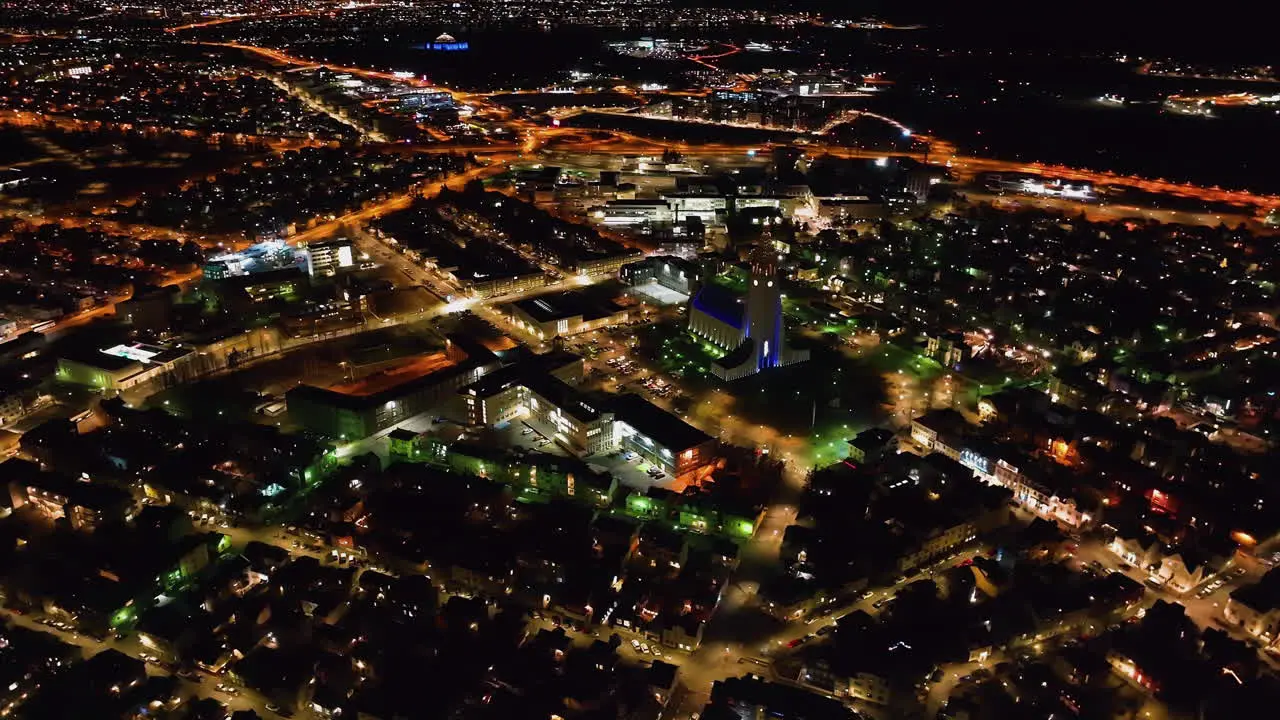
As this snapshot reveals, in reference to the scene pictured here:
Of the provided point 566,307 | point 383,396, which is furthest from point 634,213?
point 383,396

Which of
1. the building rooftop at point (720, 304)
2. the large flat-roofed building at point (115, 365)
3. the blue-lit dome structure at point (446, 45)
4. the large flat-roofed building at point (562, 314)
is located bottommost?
the large flat-roofed building at point (115, 365)

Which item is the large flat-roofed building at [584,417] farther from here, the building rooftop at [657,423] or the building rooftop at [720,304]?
the building rooftop at [720,304]

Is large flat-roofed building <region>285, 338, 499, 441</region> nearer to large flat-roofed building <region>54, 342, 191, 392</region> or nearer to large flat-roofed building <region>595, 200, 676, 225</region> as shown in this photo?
large flat-roofed building <region>54, 342, 191, 392</region>

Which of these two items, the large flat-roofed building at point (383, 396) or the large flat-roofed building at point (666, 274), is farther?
the large flat-roofed building at point (666, 274)

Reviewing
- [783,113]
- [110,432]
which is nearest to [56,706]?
[110,432]

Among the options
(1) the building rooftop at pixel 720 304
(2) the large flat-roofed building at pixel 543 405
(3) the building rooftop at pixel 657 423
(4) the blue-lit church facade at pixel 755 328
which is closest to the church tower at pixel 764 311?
(4) the blue-lit church facade at pixel 755 328

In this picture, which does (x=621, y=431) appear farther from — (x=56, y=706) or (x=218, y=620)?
(x=56, y=706)

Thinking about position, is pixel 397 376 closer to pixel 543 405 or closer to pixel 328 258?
pixel 543 405
